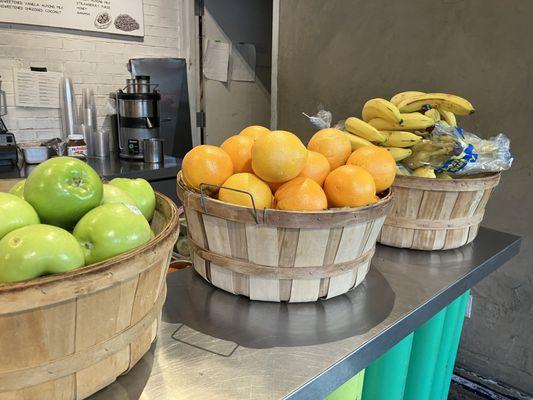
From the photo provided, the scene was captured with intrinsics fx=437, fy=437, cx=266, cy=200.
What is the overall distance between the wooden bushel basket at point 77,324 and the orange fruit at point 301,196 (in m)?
0.27

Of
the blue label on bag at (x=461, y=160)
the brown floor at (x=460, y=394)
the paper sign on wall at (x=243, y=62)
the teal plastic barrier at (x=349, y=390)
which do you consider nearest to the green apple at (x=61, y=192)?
the teal plastic barrier at (x=349, y=390)

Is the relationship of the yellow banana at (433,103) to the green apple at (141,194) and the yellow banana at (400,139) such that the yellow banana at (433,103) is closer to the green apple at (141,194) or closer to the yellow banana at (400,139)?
the yellow banana at (400,139)

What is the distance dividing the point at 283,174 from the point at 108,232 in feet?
1.22

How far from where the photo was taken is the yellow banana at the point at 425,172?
1201 mm

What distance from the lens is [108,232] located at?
0.56 metres

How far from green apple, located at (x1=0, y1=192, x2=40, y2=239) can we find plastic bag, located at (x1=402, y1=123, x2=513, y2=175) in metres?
0.98

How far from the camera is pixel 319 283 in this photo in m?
→ 0.84

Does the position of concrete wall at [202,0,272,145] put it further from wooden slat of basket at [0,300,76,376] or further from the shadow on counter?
wooden slat of basket at [0,300,76,376]

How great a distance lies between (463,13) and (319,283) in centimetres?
170

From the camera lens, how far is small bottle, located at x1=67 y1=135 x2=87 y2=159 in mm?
2721

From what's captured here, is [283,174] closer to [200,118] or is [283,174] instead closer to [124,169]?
[124,169]

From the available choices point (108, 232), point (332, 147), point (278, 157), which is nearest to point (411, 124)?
point (332, 147)

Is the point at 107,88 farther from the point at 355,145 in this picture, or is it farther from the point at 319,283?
the point at 319,283

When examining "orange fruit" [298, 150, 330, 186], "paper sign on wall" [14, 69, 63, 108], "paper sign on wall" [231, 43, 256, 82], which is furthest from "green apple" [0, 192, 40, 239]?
"paper sign on wall" [231, 43, 256, 82]
